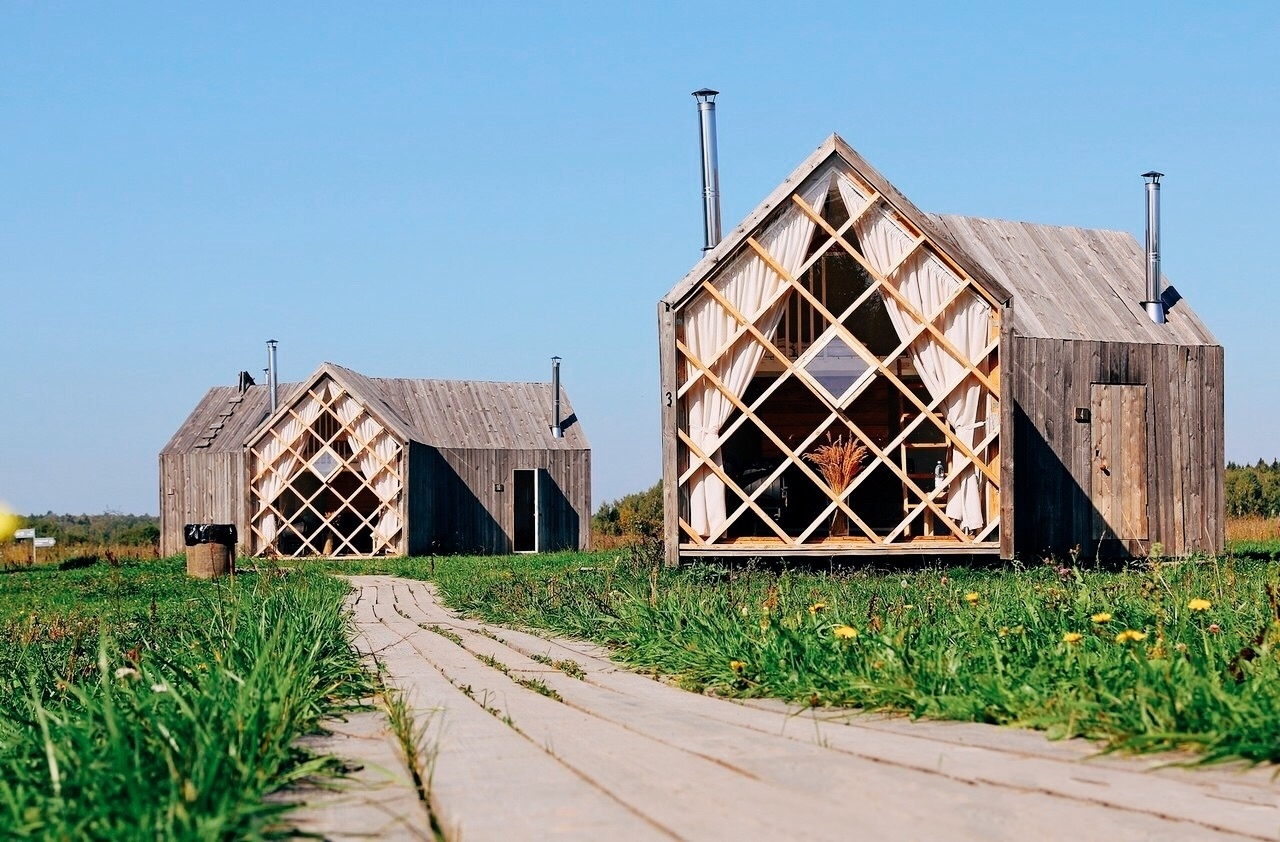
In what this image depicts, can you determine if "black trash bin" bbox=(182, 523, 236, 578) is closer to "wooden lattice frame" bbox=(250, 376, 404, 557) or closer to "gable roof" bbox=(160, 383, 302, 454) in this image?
"wooden lattice frame" bbox=(250, 376, 404, 557)

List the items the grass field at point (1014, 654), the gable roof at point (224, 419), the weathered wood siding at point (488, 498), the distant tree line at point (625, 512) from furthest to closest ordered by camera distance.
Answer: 1. the distant tree line at point (625, 512)
2. the gable roof at point (224, 419)
3. the weathered wood siding at point (488, 498)
4. the grass field at point (1014, 654)

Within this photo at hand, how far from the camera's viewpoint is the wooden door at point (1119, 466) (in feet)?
42.7

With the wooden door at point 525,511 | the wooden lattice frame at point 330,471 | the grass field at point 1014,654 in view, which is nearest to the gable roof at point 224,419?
the wooden lattice frame at point 330,471

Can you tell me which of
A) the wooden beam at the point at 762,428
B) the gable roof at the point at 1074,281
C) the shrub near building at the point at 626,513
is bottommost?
the shrub near building at the point at 626,513

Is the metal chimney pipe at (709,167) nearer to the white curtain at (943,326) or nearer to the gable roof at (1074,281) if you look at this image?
the white curtain at (943,326)

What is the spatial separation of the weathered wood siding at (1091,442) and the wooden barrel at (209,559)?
8507 mm

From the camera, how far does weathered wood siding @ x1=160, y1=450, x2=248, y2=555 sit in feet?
84.1

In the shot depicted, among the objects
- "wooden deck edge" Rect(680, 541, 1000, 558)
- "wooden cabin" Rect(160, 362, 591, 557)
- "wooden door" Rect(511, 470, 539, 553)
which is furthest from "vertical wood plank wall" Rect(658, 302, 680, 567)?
"wooden door" Rect(511, 470, 539, 553)

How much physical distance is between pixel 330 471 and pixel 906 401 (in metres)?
12.2

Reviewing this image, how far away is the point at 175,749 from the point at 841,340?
951cm

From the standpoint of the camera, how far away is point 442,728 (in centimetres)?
310

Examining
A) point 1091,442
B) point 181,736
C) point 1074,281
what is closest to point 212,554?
point 1091,442

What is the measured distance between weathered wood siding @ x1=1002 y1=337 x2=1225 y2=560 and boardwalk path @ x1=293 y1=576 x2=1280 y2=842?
9645 mm

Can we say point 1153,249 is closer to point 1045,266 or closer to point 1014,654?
point 1045,266
